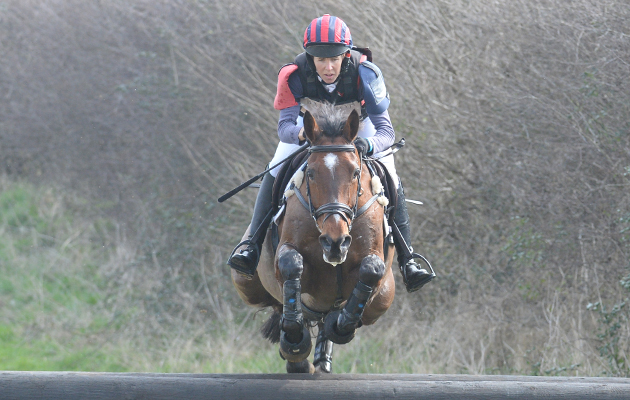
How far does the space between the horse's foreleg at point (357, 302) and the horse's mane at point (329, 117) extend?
78cm

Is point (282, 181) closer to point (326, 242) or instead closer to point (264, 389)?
point (326, 242)

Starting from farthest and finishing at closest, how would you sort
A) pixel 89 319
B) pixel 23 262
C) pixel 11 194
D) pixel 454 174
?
pixel 11 194 < pixel 23 262 < pixel 89 319 < pixel 454 174

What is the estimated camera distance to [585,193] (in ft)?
25.7

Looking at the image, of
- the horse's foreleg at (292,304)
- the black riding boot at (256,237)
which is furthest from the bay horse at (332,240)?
the black riding boot at (256,237)

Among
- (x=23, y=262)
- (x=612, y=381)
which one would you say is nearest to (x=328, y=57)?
(x=612, y=381)

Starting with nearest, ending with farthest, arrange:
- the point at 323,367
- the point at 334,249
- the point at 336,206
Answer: the point at 334,249, the point at 336,206, the point at 323,367

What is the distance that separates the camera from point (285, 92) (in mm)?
5062

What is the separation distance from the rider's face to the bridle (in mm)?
655

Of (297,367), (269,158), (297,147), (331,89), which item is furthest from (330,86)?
(269,158)

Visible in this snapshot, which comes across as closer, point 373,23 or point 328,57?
point 328,57

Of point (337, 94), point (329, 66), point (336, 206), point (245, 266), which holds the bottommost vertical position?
point (245, 266)

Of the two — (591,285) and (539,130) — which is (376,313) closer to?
(591,285)

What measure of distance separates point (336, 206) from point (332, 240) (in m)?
0.22

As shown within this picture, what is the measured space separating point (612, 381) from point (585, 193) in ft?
11.9
